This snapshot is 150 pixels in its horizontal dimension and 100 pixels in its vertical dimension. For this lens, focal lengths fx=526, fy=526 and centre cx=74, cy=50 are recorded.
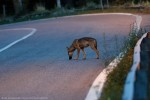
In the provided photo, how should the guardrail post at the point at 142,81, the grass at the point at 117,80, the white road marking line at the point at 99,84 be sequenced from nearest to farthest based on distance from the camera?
the guardrail post at the point at 142,81, the grass at the point at 117,80, the white road marking line at the point at 99,84

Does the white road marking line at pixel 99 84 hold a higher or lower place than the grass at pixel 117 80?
lower

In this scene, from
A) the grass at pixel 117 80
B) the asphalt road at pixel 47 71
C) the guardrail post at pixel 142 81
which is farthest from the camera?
the asphalt road at pixel 47 71

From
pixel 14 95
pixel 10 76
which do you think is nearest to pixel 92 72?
pixel 10 76

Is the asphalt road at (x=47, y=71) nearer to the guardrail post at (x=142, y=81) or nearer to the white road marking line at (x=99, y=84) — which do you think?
the white road marking line at (x=99, y=84)

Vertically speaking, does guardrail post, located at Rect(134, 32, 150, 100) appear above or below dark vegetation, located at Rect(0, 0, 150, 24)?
above

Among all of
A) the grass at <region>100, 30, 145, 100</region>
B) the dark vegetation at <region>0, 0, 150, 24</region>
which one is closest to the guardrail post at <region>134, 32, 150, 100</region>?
the grass at <region>100, 30, 145, 100</region>

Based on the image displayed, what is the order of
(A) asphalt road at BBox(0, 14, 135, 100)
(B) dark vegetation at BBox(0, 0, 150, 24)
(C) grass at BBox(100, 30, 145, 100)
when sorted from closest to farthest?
(C) grass at BBox(100, 30, 145, 100) → (A) asphalt road at BBox(0, 14, 135, 100) → (B) dark vegetation at BBox(0, 0, 150, 24)

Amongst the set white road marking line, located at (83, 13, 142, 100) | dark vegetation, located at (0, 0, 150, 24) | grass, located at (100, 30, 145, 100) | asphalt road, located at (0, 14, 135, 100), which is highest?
grass, located at (100, 30, 145, 100)

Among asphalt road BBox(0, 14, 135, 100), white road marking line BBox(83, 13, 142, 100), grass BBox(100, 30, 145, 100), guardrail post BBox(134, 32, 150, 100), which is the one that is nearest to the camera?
guardrail post BBox(134, 32, 150, 100)

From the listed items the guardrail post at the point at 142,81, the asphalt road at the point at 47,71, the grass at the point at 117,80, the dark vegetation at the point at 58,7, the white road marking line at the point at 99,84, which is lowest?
the dark vegetation at the point at 58,7

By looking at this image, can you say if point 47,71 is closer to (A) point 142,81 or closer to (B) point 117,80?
(B) point 117,80

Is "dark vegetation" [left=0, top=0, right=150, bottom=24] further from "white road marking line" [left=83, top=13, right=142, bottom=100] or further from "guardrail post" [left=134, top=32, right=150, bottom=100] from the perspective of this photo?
"guardrail post" [left=134, top=32, right=150, bottom=100]

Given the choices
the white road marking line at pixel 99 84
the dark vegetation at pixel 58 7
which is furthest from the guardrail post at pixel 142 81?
the dark vegetation at pixel 58 7

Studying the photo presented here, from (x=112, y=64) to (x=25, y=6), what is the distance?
1624 inches
